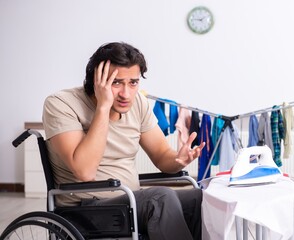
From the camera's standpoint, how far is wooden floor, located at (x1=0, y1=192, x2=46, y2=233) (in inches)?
156

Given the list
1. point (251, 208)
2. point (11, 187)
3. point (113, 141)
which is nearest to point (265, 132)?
point (113, 141)

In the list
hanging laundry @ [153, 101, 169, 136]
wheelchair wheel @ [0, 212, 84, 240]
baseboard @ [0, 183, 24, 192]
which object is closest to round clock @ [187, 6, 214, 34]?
hanging laundry @ [153, 101, 169, 136]

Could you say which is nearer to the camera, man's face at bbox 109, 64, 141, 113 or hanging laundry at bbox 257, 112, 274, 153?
man's face at bbox 109, 64, 141, 113

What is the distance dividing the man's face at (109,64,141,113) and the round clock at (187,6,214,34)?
115 inches

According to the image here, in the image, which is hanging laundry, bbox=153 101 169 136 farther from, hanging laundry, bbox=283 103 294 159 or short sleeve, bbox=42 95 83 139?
short sleeve, bbox=42 95 83 139

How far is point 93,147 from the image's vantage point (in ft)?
5.87

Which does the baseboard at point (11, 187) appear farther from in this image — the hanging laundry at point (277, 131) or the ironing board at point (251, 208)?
the ironing board at point (251, 208)

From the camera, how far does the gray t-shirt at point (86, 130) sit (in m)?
1.85

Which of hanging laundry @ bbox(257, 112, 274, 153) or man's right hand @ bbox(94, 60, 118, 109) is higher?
man's right hand @ bbox(94, 60, 118, 109)

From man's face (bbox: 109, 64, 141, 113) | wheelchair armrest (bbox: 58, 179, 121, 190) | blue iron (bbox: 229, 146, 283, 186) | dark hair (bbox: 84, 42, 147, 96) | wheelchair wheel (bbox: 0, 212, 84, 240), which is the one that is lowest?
wheelchair wheel (bbox: 0, 212, 84, 240)

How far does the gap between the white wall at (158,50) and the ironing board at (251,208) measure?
3.21 metres

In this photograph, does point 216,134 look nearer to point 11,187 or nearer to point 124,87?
point 124,87

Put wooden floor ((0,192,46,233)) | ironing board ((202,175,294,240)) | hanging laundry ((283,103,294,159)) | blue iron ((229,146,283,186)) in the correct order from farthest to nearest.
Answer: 1. wooden floor ((0,192,46,233))
2. hanging laundry ((283,103,294,159))
3. blue iron ((229,146,283,186))
4. ironing board ((202,175,294,240))

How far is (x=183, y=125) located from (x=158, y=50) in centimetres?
134
